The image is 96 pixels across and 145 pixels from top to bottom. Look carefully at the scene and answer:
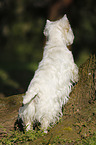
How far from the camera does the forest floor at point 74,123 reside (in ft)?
11.0

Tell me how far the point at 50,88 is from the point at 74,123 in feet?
2.50

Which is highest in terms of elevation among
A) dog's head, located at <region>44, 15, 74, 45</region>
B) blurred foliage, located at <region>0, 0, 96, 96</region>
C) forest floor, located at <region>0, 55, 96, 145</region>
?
blurred foliage, located at <region>0, 0, 96, 96</region>

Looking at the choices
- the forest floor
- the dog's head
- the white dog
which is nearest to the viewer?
the forest floor

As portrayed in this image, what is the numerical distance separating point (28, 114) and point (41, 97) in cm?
39

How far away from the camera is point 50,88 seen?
3926mm

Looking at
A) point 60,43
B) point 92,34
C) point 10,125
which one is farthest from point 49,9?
point 10,125

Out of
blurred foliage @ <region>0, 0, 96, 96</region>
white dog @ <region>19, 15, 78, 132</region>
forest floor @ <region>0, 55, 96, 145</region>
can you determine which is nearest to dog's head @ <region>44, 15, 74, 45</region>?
white dog @ <region>19, 15, 78, 132</region>

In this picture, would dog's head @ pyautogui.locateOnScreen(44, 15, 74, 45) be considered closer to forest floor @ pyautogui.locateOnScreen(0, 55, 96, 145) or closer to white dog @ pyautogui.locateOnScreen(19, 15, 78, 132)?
white dog @ pyautogui.locateOnScreen(19, 15, 78, 132)

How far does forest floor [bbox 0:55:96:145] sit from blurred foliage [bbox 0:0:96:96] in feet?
15.4

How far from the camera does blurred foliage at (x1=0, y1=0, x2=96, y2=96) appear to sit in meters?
9.58

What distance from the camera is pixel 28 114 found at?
379 centimetres

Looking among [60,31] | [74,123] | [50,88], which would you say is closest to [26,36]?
[60,31]

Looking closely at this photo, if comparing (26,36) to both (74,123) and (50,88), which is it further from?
(74,123)

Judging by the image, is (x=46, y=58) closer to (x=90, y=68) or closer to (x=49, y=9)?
(x=90, y=68)
